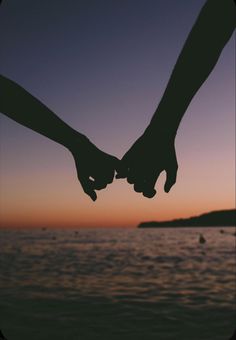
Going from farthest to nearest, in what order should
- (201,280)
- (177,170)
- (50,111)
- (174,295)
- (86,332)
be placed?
(201,280) → (174,295) → (86,332) → (177,170) → (50,111)

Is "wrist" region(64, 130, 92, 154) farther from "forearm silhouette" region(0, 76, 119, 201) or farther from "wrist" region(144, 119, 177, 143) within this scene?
"wrist" region(144, 119, 177, 143)

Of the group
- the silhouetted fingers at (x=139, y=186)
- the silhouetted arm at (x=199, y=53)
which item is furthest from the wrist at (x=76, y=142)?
the silhouetted arm at (x=199, y=53)

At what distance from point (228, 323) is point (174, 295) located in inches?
226

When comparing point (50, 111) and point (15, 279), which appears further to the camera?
point (15, 279)

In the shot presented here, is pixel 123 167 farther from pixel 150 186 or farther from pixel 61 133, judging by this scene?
pixel 61 133

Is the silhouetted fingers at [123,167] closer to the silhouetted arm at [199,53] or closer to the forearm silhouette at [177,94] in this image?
the forearm silhouette at [177,94]

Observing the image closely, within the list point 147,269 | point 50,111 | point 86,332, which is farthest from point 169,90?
point 147,269

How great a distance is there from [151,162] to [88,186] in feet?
1.17

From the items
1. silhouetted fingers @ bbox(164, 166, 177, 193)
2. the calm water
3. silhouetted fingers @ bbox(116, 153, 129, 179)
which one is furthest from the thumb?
the calm water

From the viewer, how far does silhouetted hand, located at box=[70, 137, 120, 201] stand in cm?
251

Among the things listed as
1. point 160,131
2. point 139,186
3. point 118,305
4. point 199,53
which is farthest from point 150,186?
point 118,305

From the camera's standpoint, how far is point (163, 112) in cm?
229

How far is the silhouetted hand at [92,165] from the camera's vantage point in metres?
2.51

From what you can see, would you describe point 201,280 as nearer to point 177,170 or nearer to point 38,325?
point 38,325
